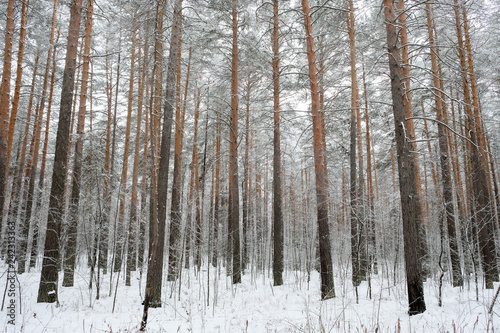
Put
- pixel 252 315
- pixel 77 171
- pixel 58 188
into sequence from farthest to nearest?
pixel 77 171
pixel 58 188
pixel 252 315

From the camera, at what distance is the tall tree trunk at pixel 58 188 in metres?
6.99

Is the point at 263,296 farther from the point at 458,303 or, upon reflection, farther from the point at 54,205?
the point at 54,205

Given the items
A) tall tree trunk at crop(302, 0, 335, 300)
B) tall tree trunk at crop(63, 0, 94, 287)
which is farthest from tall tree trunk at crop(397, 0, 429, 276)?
tall tree trunk at crop(63, 0, 94, 287)

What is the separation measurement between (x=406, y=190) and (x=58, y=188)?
28.3 feet

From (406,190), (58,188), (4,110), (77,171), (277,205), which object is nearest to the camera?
(406,190)

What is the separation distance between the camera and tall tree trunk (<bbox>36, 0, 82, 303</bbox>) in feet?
22.9

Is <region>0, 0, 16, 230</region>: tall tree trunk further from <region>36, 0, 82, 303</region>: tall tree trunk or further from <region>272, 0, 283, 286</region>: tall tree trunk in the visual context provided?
<region>272, 0, 283, 286</region>: tall tree trunk

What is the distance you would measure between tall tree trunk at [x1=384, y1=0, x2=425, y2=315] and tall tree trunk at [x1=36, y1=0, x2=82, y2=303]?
8260 mm

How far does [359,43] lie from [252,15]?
5082mm

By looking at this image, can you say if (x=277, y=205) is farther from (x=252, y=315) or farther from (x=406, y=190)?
(x=406, y=190)

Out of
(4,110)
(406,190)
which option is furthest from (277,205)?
(4,110)

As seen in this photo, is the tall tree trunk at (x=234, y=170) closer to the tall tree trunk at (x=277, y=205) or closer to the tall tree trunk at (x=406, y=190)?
the tall tree trunk at (x=277, y=205)

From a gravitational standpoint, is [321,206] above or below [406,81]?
below

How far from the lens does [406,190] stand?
6.01 meters
